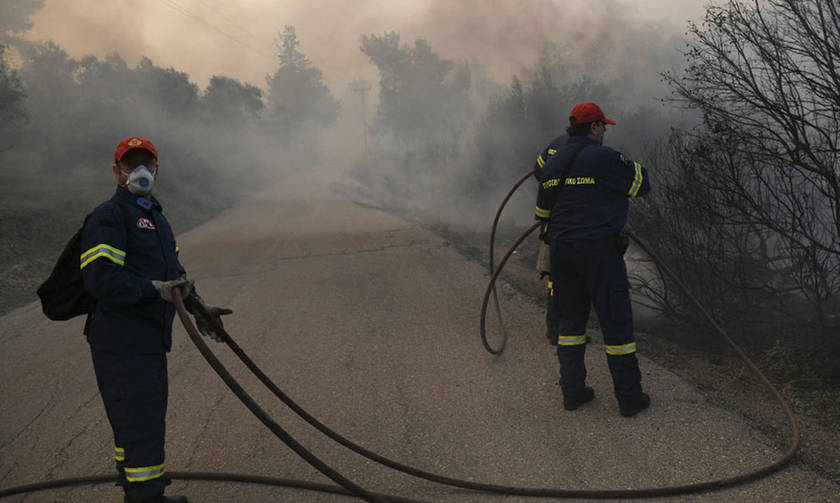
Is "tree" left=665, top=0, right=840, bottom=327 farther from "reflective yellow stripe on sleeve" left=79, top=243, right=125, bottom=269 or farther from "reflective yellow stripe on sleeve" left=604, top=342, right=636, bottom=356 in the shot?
"reflective yellow stripe on sleeve" left=79, top=243, right=125, bottom=269

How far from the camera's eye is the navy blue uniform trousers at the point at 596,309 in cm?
365

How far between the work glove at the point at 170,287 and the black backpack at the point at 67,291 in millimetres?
337

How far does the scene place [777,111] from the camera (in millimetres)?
4672

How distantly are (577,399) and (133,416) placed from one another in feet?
8.77

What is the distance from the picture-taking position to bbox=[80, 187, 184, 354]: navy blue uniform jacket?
2.52 metres

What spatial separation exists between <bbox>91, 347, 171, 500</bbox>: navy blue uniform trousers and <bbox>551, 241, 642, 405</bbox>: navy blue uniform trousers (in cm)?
252

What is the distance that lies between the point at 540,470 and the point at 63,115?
36.5 meters

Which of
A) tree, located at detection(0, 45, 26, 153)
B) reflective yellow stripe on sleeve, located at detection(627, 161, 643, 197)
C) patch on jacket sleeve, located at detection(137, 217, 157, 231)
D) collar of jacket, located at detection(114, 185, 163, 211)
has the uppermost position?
tree, located at detection(0, 45, 26, 153)

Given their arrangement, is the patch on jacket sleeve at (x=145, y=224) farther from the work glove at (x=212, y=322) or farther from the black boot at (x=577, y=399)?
the black boot at (x=577, y=399)

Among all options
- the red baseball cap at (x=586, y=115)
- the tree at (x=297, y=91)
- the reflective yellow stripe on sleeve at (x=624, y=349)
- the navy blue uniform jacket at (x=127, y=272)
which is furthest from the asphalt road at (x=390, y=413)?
the tree at (x=297, y=91)

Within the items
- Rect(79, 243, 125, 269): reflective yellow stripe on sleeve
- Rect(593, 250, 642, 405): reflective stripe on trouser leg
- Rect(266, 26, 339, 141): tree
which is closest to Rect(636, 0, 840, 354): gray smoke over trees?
Rect(593, 250, 642, 405): reflective stripe on trouser leg

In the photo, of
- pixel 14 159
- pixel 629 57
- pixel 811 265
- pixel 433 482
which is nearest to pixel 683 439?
pixel 433 482

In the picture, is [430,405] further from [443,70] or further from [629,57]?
[443,70]

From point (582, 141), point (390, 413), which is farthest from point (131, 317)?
point (582, 141)
